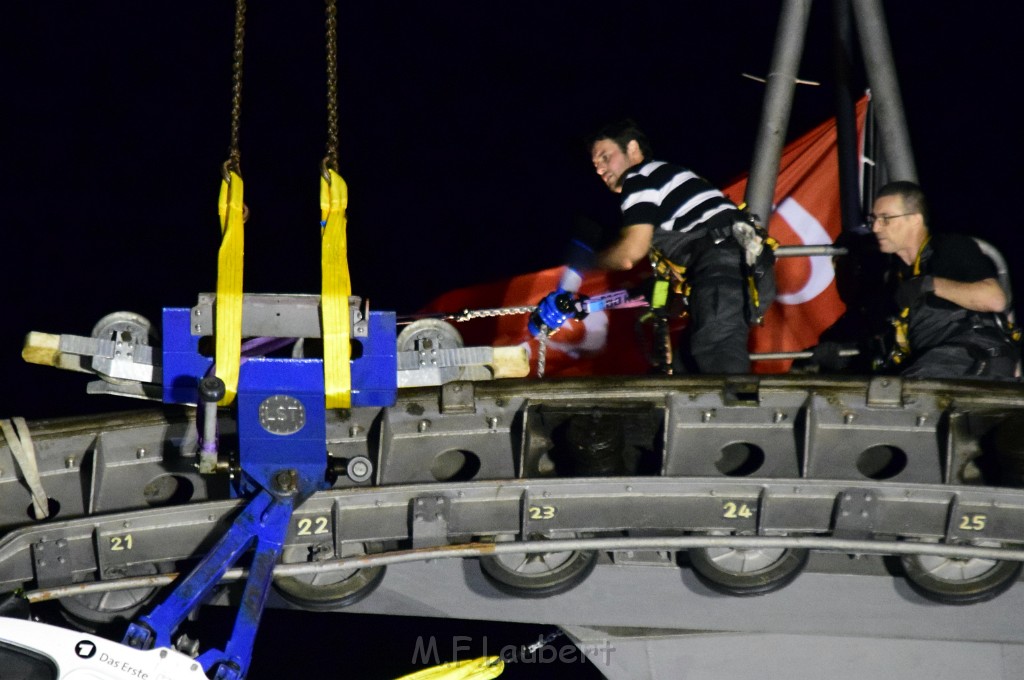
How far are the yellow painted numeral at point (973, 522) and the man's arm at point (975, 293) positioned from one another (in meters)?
0.99

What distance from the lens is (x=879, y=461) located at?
7.45m

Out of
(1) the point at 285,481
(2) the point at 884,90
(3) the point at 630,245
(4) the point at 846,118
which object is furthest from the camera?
(4) the point at 846,118

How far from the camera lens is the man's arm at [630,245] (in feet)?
25.5

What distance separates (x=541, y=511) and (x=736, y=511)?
0.79m

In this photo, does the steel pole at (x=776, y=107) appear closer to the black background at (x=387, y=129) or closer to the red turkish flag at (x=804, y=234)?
the red turkish flag at (x=804, y=234)

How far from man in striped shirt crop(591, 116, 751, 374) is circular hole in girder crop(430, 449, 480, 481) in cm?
115

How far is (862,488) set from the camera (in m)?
6.80

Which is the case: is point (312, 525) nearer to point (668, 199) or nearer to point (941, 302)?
point (668, 199)

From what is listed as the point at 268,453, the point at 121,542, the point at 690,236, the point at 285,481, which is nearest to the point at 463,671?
the point at 285,481

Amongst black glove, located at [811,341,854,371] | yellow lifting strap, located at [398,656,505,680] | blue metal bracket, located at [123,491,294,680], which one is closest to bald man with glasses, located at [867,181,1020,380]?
black glove, located at [811,341,854,371]

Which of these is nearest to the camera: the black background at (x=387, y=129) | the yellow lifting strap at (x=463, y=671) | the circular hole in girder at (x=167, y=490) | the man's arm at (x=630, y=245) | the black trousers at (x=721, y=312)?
the yellow lifting strap at (x=463, y=671)

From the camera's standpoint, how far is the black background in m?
11.2

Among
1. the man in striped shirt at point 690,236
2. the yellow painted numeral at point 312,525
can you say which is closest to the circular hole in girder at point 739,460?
the man in striped shirt at point 690,236

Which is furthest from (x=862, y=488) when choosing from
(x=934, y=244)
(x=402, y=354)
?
(x=402, y=354)
